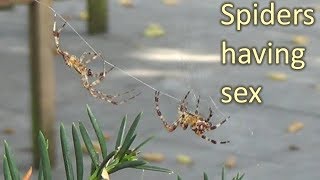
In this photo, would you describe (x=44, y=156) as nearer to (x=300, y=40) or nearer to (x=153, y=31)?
(x=300, y=40)

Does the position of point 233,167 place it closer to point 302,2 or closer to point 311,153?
point 311,153

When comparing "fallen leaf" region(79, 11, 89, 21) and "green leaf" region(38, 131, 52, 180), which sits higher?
"green leaf" region(38, 131, 52, 180)

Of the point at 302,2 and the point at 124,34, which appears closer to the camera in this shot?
the point at 302,2

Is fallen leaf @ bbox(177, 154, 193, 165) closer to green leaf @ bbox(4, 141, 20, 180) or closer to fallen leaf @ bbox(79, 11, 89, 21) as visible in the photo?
fallen leaf @ bbox(79, 11, 89, 21)

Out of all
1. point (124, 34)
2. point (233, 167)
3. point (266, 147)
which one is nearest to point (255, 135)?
point (266, 147)

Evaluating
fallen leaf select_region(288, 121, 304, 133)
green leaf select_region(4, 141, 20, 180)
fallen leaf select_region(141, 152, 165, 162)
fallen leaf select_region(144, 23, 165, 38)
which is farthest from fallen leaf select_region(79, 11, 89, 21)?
green leaf select_region(4, 141, 20, 180)

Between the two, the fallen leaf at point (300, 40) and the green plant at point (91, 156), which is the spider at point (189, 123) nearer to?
the green plant at point (91, 156)
